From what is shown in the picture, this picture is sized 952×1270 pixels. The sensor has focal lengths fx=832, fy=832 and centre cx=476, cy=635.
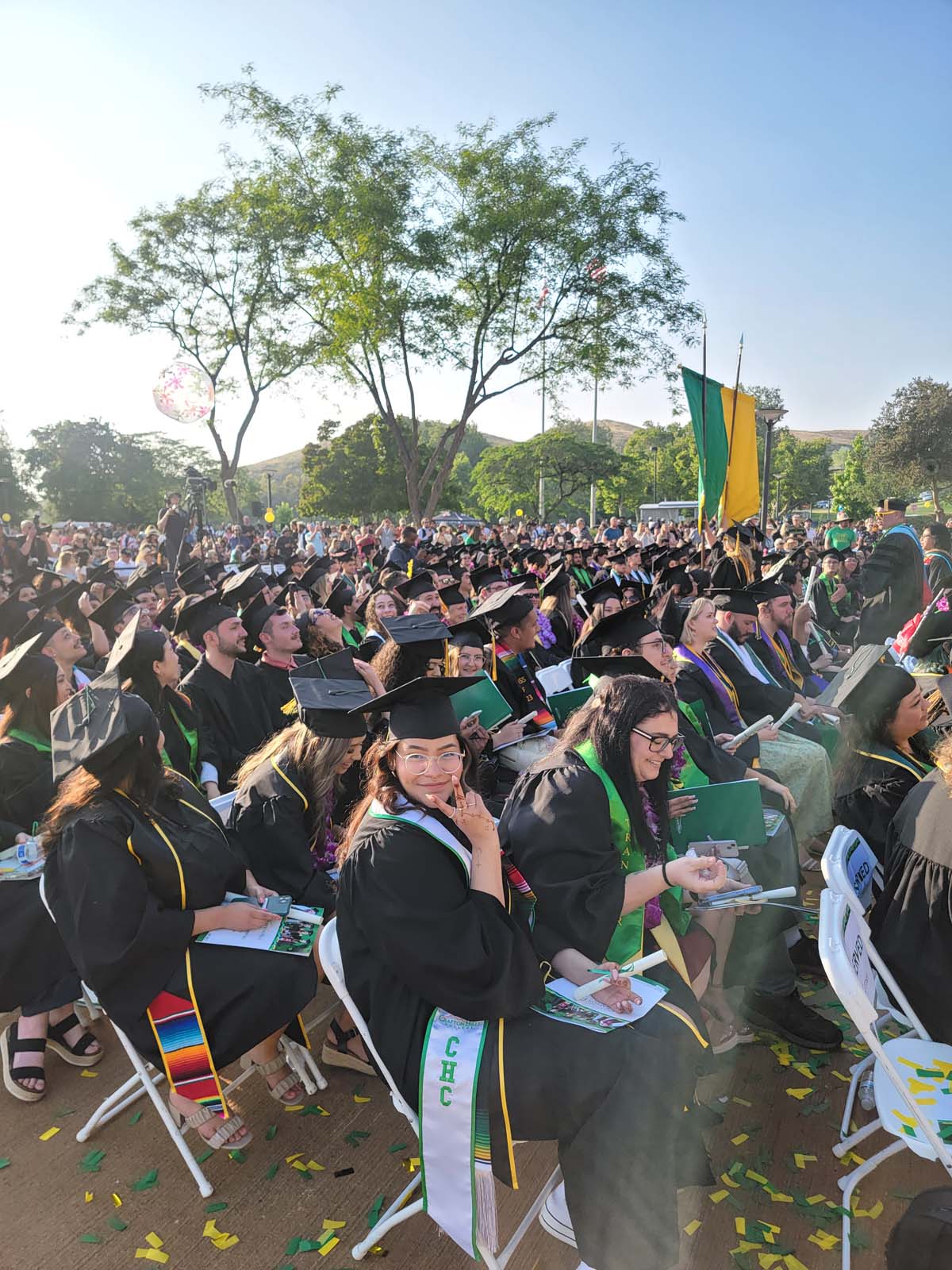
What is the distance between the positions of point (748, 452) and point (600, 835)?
11.2m

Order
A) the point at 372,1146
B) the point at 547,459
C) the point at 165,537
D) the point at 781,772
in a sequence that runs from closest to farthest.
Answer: the point at 372,1146 < the point at 781,772 < the point at 165,537 < the point at 547,459

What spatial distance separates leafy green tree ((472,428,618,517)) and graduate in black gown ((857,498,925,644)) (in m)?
56.0

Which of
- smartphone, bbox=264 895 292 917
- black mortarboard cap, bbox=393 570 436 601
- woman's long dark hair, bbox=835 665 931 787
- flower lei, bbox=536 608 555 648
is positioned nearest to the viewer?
smartphone, bbox=264 895 292 917

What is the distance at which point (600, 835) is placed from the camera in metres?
2.87

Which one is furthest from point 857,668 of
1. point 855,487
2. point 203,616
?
point 855,487

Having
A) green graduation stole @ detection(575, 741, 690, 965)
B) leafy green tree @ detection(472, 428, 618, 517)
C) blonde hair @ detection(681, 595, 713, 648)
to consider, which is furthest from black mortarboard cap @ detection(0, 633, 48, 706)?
leafy green tree @ detection(472, 428, 618, 517)

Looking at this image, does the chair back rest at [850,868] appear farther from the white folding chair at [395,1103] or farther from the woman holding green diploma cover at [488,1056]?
the white folding chair at [395,1103]

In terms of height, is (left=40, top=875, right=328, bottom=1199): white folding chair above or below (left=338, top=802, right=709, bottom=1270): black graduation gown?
below

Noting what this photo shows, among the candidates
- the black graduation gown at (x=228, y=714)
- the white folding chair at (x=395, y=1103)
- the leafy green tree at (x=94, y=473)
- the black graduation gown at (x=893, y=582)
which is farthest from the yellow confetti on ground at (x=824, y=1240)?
the leafy green tree at (x=94, y=473)

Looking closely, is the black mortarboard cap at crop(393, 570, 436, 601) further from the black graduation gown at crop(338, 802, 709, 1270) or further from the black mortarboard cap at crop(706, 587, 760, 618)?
the black graduation gown at crop(338, 802, 709, 1270)

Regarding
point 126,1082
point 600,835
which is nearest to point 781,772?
point 600,835

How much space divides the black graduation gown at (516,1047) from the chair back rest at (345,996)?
21 millimetres

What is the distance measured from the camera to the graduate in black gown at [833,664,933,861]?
391 cm

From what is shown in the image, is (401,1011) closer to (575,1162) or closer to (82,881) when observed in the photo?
(575,1162)
